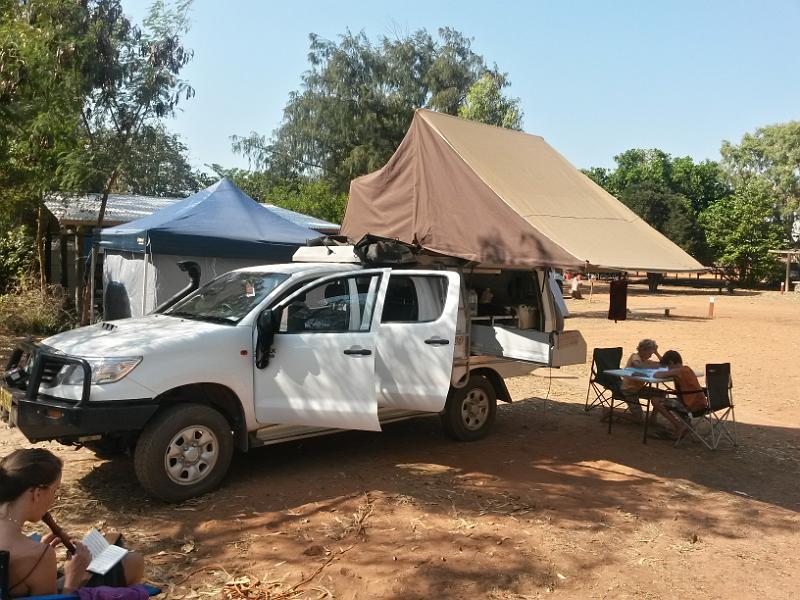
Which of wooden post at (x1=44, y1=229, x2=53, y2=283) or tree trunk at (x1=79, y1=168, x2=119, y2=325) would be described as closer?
tree trunk at (x1=79, y1=168, x2=119, y2=325)

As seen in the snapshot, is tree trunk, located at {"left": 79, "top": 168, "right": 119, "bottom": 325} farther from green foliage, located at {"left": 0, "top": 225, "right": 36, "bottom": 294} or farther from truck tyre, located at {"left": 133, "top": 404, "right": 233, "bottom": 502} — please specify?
truck tyre, located at {"left": 133, "top": 404, "right": 233, "bottom": 502}

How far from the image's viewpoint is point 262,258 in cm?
1190

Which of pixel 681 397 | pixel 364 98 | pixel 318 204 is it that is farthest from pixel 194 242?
pixel 364 98

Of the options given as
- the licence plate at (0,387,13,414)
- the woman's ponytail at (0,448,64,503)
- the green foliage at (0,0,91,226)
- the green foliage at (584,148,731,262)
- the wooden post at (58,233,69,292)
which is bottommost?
the licence plate at (0,387,13,414)

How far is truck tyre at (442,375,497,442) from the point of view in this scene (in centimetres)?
732

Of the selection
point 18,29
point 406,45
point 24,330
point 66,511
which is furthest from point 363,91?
point 66,511

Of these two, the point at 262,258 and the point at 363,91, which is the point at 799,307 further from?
the point at 262,258

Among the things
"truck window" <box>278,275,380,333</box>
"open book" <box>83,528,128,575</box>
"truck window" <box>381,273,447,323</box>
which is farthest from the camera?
"truck window" <box>381,273,447,323</box>

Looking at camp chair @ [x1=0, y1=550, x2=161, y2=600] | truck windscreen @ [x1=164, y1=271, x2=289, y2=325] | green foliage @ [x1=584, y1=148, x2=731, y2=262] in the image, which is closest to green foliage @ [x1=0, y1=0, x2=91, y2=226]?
truck windscreen @ [x1=164, y1=271, x2=289, y2=325]

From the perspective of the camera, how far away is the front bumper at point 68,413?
4.85 meters

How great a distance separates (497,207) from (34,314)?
11.3 m

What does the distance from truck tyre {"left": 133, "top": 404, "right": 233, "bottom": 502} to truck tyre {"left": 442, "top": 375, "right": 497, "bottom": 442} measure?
2.58m

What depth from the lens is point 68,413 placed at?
484 cm

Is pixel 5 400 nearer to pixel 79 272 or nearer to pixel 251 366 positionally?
pixel 251 366
